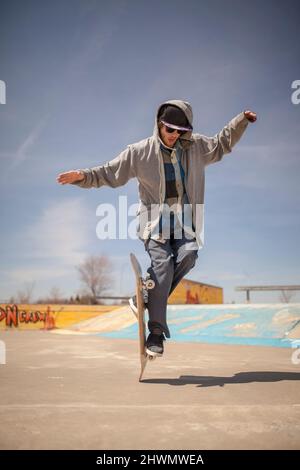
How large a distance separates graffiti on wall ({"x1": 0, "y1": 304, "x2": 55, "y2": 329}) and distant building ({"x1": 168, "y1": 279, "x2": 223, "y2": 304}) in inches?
356

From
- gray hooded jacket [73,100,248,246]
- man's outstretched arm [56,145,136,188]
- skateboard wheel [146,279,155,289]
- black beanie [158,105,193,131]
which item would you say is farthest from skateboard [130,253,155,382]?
black beanie [158,105,193,131]

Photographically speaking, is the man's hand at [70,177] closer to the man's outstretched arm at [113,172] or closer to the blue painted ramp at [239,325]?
the man's outstretched arm at [113,172]

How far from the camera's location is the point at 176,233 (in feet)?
11.0

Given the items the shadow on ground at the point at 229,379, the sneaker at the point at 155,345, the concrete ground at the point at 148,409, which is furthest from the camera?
the sneaker at the point at 155,345

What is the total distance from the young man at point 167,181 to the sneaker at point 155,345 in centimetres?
4

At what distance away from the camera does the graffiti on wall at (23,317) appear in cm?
2426

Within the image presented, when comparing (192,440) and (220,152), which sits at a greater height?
(220,152)

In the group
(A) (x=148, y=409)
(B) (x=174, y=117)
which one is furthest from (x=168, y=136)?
(A) (x=148, y=409)

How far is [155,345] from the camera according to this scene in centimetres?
308

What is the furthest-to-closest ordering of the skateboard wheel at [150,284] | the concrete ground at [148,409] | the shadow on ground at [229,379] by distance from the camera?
the skateboard wheel at [150,284], the shadow on ground at [229,379], the concrete ground at [148,409]

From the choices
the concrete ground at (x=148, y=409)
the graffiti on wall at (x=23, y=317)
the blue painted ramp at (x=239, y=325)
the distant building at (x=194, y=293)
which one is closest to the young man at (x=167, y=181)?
the concrete ground at (x=148, y=409)
